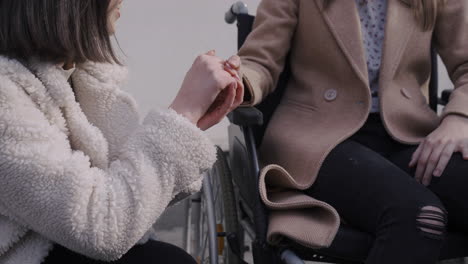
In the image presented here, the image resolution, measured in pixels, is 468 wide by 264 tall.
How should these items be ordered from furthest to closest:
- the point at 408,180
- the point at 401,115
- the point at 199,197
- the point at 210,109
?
1. the point at 199,197
2. the point at 401,115
3. the point at 408,180
4. the point at 210,109

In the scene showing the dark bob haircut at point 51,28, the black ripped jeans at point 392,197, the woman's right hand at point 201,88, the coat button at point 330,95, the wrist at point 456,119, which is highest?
the dark bob haircut at point 51,28

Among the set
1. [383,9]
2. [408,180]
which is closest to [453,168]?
[408,180]

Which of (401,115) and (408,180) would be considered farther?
(401,115)

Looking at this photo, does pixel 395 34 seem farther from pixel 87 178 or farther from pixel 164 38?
pixel 164 38

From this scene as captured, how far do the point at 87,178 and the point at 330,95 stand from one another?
0.79m

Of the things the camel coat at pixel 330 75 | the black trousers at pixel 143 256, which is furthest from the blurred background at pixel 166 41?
the black trousers at pixel 143 256

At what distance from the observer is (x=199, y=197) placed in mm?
1704

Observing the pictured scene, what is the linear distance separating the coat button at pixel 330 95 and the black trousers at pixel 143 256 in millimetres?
619

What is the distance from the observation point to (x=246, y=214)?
144cm

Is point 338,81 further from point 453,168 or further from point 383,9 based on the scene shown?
point 453,168

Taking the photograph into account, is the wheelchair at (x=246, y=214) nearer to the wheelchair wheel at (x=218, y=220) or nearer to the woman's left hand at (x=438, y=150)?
the wheelchair wheel at (x=218, y=220)

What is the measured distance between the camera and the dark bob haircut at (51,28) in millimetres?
709

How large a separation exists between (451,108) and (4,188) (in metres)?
0.99

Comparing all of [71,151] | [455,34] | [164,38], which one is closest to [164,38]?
[164,38]
